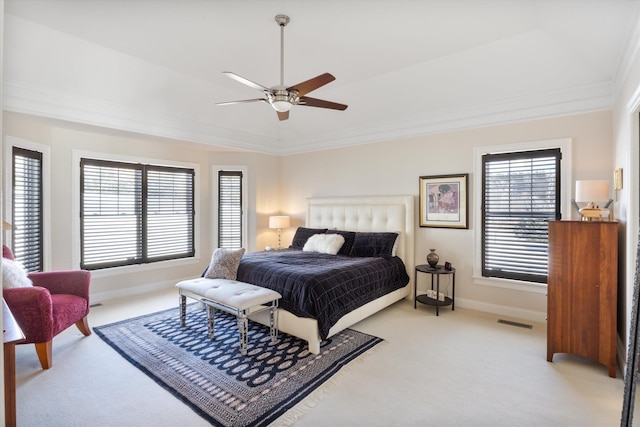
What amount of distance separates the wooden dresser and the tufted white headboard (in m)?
1.99

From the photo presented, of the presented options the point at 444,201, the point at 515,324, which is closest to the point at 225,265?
the point at 444,201

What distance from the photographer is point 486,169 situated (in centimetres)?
429

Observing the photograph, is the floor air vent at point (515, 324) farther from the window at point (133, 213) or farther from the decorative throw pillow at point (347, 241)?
the window at point (133, 213)

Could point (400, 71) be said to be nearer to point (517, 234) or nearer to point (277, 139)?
point (517, 234)

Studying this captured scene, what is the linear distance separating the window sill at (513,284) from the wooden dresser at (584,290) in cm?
103

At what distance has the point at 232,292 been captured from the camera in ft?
10.9

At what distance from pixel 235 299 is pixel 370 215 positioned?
278cm

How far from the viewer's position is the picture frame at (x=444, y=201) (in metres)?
4.45

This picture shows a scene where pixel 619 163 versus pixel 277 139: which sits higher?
pixel 277 139

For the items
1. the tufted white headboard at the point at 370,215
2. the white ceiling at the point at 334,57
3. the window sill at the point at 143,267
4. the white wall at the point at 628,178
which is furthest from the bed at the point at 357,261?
the white wall at the point at 628,178

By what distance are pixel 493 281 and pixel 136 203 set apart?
17.8 ft

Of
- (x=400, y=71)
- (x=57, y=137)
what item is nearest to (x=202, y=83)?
(x=57, y=137)

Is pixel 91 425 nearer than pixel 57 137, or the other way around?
pixel 91 425

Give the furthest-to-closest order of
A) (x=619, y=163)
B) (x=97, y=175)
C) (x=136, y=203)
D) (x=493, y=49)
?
1. (x=136, y=203)
2. (x=97, y=175)
3. (x=493, y=49)
4. (x=619, y=163)
